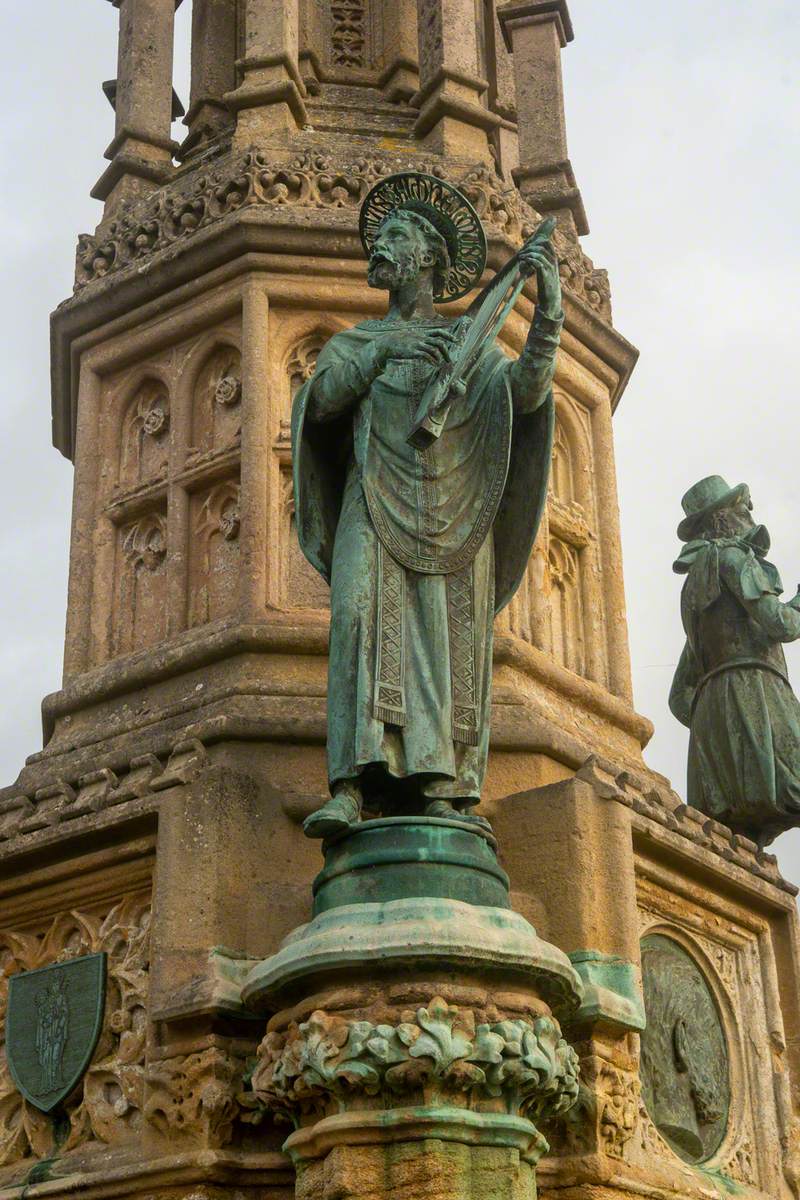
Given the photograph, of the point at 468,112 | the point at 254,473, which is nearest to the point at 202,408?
the point at 254,473

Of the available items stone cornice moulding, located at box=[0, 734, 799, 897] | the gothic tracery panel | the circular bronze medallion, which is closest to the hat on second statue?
stone cornice moulding, located at box=[0, 734, 799, 897]

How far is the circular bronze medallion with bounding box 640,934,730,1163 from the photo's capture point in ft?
27.7

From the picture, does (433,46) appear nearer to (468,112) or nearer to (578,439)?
(468,112)

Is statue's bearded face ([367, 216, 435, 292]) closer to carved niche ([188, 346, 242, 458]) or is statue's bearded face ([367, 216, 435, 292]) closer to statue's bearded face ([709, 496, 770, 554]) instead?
carved niche ([188, 346, 242, 458])

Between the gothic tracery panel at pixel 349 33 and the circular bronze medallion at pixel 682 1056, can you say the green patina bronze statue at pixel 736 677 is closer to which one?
the circular bronze medallion at pixel 682 1056

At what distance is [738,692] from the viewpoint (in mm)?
10438

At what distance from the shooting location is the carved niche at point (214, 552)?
31.9ft

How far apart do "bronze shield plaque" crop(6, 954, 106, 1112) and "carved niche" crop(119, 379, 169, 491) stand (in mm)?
2897

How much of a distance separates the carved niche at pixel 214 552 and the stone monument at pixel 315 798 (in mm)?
23

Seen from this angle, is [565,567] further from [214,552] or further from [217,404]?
[217,404]

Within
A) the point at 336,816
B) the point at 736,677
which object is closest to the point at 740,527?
the point at 736,677

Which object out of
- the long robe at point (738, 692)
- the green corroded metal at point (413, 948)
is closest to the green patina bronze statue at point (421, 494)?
the green corroded metal at point (413, 948)

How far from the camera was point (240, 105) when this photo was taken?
1106cm

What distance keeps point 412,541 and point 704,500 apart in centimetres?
376
